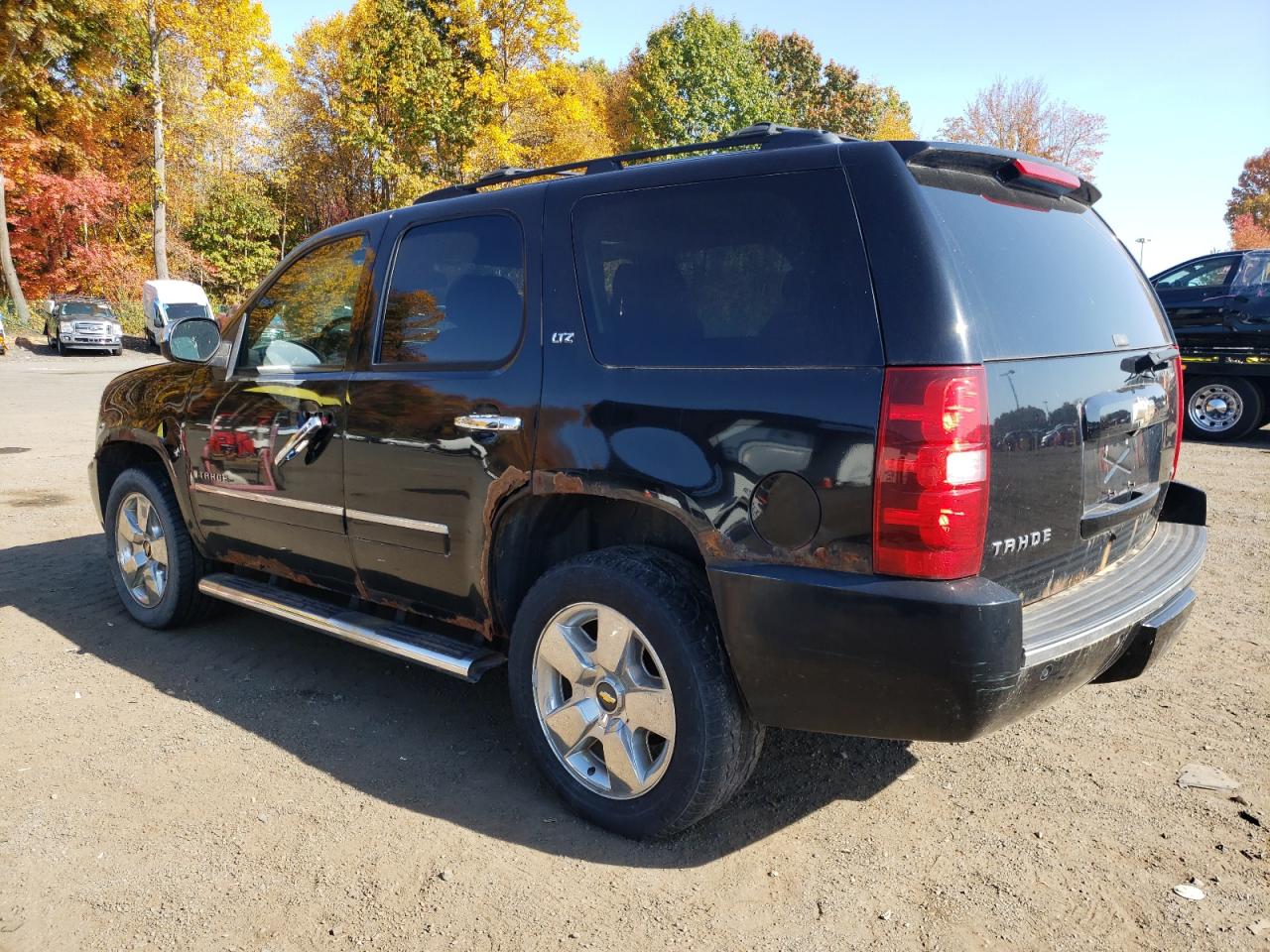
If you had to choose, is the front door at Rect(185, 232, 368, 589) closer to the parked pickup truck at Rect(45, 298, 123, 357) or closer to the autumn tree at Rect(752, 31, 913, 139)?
the parked pickup truck at Rect(45, 298, 123, 357)

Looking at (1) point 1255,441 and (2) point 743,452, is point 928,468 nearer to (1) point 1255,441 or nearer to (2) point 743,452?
(2) point 743,452

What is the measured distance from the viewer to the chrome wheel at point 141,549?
4.88 metres

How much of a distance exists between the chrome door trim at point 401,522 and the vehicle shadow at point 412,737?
0.82 meters

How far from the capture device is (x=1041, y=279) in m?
2.84

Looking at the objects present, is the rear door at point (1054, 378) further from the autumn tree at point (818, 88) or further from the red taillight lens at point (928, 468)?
the autumn tree at point (818, 88)

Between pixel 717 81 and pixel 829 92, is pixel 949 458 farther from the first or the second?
pixel 829 92

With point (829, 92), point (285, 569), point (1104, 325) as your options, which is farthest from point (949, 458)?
point (829, 92)

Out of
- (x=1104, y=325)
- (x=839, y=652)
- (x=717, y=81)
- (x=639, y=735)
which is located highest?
(x=717, y=81)

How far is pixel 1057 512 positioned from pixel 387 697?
2743 millimetres

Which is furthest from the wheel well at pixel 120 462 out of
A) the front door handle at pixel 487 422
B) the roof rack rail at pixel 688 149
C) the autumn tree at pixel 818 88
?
the autumn tree at pixel 818 88

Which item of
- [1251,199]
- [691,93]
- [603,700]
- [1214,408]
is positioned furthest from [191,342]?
[1251,199]

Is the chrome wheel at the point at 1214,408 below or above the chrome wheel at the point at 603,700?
above

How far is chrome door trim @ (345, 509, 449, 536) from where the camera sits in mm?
3415

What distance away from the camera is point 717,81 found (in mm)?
39969
